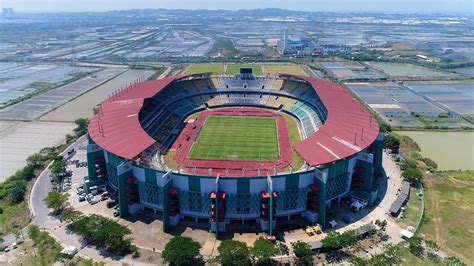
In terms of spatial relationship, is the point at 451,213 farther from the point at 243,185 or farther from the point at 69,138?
the point at 69,138

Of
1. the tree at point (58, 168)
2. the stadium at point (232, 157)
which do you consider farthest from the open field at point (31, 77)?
the tree at point (58, 168)

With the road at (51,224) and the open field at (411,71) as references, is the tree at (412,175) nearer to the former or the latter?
the road at (51,224)

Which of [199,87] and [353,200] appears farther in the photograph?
[199,87]

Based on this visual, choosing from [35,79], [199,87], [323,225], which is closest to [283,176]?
[323,225]

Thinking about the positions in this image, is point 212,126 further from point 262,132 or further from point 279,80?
point 279,80

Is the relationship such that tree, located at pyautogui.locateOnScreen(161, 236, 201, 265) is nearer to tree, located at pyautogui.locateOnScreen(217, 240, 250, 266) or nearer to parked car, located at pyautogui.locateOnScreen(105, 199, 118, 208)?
tree, located at pyautogui.locateOnScreen(217, 240, 250, 266)

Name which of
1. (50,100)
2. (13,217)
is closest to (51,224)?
(13,217)
